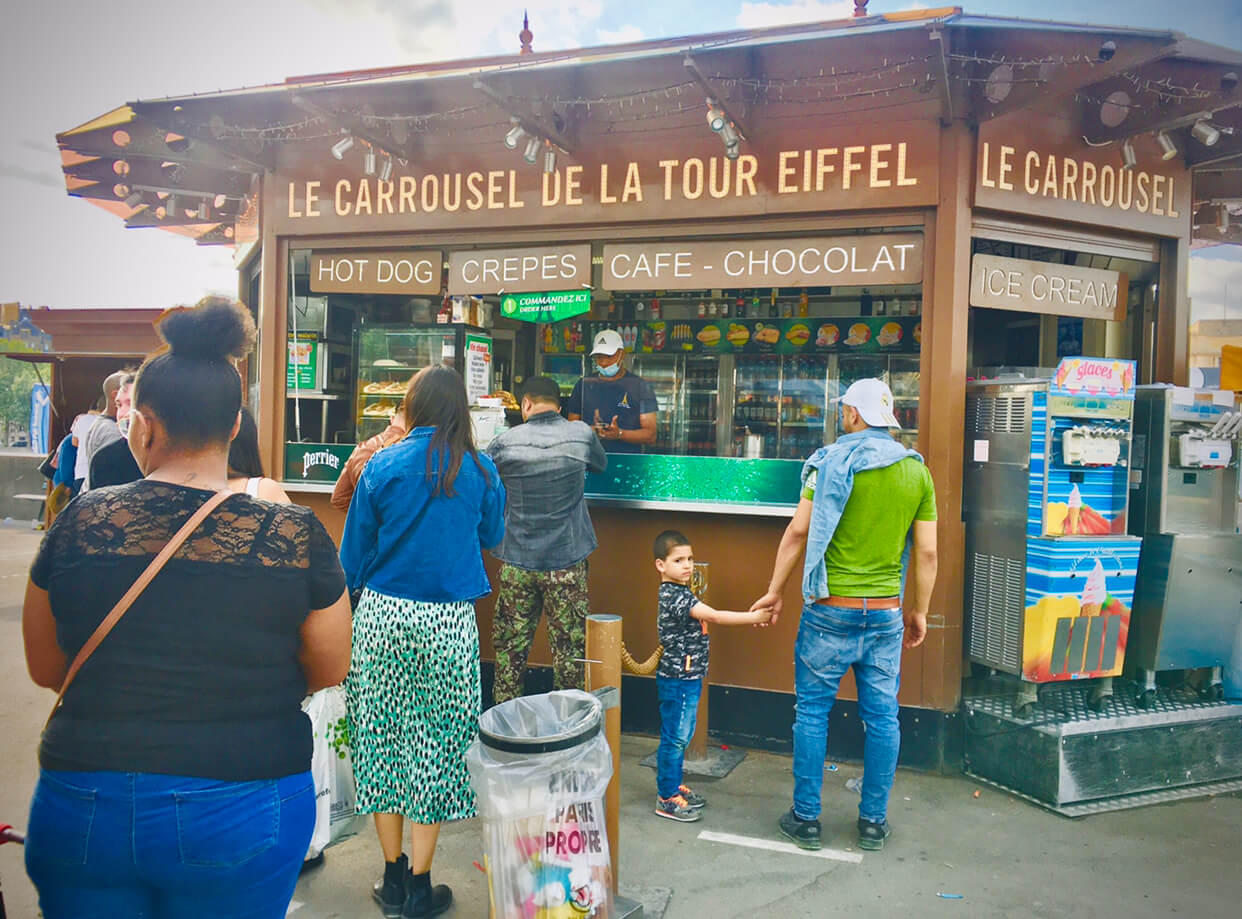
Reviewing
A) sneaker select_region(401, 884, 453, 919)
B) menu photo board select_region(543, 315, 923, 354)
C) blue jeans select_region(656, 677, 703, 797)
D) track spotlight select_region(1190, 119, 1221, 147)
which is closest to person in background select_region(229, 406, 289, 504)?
sneaker select_region(401, 884, 453, 919)

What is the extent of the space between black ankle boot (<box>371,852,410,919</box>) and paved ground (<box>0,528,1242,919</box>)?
7 cm

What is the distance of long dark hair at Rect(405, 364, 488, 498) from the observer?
3.51 metres

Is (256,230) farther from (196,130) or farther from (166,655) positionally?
(166,655)

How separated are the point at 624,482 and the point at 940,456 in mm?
1847

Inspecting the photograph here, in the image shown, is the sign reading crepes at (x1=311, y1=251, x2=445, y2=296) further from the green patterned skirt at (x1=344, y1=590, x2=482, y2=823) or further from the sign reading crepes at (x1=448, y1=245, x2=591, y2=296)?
the green patterned skirt at (x1=344, y1=590, x2=482, y2=823)

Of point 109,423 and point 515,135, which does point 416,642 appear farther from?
point 515,135

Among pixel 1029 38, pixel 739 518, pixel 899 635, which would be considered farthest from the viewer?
pixel 739 518

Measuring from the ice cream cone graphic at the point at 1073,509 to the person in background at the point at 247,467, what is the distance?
3878 millimetres

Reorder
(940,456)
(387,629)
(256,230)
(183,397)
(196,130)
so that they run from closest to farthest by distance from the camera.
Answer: (183,397), (387,629), (940,456), (196,130), (256,230)

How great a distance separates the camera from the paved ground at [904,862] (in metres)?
3.67

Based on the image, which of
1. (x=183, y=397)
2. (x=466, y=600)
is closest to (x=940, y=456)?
(x=466, y=600)

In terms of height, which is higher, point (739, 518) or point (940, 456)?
point (940, 456)

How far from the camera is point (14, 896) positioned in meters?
3.59

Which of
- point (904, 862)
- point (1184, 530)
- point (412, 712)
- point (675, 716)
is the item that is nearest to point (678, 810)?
point (675, 716)
